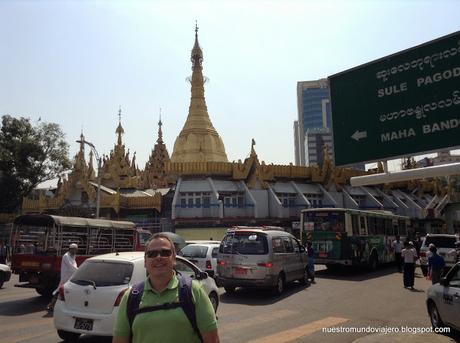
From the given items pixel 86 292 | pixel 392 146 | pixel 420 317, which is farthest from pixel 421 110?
pixel 86 292

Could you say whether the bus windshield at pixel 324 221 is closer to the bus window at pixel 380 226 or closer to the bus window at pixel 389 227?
the bus window at pixel 380 226

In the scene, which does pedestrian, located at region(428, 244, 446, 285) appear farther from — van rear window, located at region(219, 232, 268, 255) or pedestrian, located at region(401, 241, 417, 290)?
van rear window, located at region(219, 232, 268, 255)

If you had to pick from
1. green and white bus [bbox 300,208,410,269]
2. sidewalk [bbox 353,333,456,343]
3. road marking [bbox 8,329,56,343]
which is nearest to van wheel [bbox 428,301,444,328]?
sidewalk [bbox 353,333,456,343]

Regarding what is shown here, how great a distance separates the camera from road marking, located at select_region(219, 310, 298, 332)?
344 inches

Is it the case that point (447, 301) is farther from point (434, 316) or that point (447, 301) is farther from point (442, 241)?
point (442, 241)


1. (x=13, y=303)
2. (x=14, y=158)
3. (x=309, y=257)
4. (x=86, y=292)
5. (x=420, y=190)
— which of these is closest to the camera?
(x=86, y=292)

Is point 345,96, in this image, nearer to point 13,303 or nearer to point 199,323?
point 199,323

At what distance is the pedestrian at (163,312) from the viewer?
2695 millimetres

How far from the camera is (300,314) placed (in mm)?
10180

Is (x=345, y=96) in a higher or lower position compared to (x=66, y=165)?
lower

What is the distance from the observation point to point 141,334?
2.72m

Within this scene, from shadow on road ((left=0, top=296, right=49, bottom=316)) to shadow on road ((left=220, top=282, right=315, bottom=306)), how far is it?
490cm

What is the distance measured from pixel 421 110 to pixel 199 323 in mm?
5681

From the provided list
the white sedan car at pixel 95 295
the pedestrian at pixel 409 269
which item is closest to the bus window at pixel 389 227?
the pedestrian at pixel 409 269
